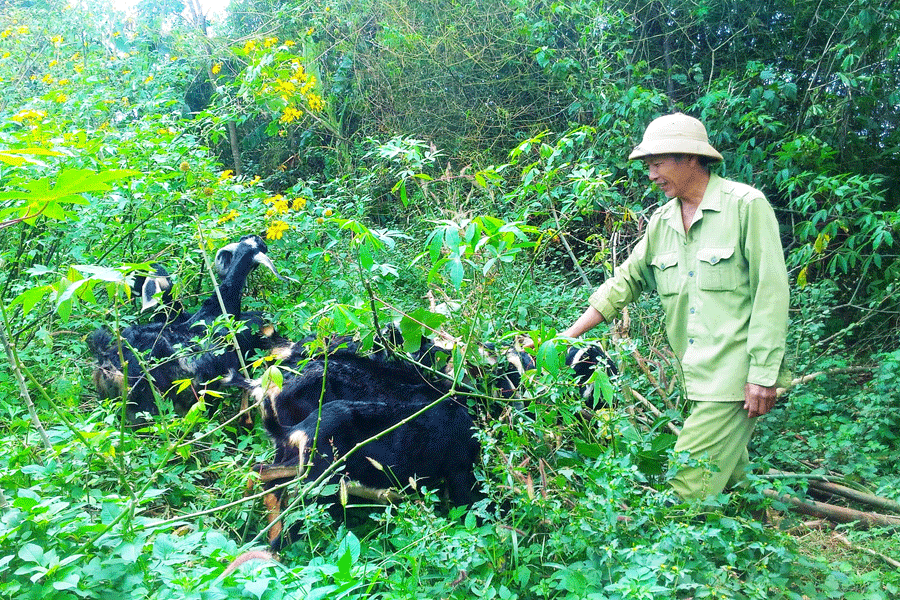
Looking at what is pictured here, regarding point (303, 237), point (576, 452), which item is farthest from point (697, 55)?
point (576, 452)

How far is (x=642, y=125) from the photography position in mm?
5207

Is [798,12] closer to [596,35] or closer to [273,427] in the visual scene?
[596,35]

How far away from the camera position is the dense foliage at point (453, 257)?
6.72 ft

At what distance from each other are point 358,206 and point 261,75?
127 centimetres

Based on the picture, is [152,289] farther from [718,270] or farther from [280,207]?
[718,270]

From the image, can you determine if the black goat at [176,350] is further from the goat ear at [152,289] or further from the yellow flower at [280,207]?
the yellow flower at [280,207]

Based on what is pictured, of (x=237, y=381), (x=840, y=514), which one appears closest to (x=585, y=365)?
(x=840, y=514)

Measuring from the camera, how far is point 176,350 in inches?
129

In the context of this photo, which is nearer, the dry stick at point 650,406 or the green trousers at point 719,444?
the green trousers at point 719,444

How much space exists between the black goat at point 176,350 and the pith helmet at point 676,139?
1992 mm

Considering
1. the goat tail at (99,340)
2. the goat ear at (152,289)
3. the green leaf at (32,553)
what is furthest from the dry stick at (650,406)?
the goat tail at (99,340)

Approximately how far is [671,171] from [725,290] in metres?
0.52

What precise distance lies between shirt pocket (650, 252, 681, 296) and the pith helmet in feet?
1.43

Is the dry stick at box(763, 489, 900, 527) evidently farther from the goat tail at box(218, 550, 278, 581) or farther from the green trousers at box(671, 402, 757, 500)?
the goat tail at box(218, 550, 278, 581)
